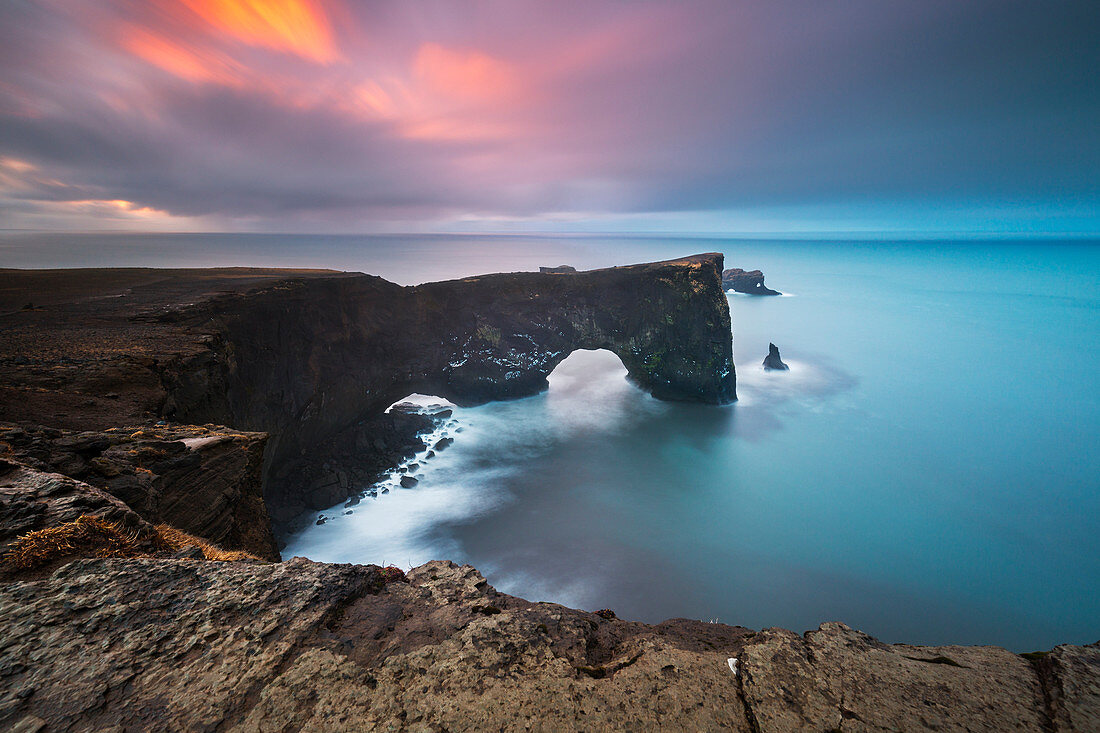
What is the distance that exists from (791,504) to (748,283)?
7188 cm

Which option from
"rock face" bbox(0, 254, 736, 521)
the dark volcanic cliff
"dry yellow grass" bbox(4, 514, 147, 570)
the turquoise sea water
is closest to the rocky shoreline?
"dry yellow grass" bbox(4, 514, 147, 570)

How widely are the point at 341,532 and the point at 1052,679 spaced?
2047 centimetres

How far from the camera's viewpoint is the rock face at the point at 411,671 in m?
2.76

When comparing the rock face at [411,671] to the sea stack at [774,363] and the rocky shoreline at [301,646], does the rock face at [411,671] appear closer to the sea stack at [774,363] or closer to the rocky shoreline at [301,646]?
the rocky shoreline at [301,646]

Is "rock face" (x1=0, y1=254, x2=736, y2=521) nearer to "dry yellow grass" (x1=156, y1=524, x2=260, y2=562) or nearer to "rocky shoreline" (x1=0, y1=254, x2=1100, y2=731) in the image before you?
"rocky shoreline" (x1=0, y1=254, x2=1100, y2=731)

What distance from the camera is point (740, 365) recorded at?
41.1 metres

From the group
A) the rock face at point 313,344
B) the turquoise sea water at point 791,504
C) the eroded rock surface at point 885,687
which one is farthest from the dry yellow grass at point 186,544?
the turquoise sea water at point 791,504

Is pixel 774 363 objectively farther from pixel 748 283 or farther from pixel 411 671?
pixel 748 283

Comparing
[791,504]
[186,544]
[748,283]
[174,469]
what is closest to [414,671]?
[186,544]

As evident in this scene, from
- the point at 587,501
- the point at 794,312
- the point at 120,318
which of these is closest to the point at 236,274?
the point at 120,318

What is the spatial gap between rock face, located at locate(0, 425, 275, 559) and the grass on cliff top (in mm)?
1220

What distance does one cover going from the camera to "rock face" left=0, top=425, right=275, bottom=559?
514cm

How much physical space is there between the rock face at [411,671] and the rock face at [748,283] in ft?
283

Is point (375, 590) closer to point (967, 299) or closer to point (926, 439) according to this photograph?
point (926, 439)
